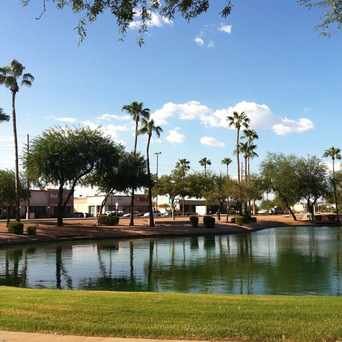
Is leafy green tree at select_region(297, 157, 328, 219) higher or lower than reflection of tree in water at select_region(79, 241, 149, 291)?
higher

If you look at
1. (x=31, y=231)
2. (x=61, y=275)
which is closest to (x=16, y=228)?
(x=31, y=231)

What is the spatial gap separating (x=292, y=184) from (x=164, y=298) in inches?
3404

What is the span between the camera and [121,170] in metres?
66.4

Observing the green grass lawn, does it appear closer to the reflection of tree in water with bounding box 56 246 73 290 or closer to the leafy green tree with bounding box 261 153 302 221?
the reflection of tree in water with bounding box 56 246 73 290

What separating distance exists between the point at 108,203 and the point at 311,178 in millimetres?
54520

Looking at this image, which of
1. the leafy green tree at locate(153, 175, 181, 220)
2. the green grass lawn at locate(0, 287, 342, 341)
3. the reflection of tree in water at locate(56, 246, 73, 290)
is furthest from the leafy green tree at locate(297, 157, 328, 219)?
the green grass lawn at locate(0, 287, 342, 341)

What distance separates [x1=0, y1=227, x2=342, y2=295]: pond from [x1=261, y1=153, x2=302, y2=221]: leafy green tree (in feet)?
189

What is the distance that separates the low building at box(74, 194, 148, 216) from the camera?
132 meters

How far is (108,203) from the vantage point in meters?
133

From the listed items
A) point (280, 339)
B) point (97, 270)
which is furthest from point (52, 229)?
point (280, 339)

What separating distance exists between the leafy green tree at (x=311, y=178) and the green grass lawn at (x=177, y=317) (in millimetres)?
86939

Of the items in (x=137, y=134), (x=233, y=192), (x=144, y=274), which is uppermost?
(x=137, y=134)

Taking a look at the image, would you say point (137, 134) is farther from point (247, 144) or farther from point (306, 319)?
point (306, 319)

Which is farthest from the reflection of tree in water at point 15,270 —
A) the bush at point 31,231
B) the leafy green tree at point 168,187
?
the leafy green tree at point 168,187
